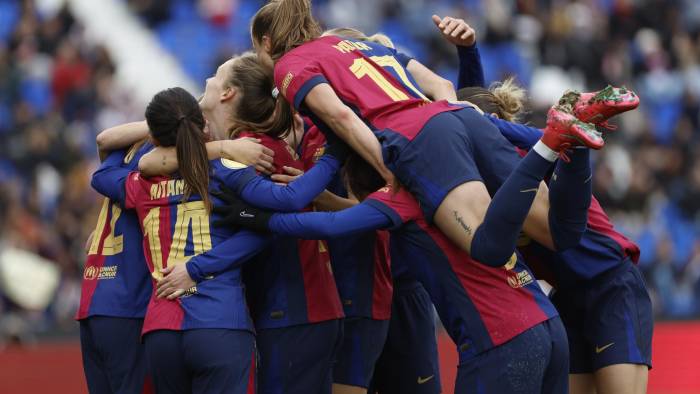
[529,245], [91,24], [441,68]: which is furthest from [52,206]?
[529,245]

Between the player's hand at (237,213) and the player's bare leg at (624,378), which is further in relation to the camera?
the player's bare leg at (624,378)

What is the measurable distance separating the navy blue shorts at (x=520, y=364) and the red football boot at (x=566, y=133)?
78cm

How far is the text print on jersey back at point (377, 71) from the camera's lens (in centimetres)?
505

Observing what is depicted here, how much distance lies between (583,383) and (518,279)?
1331 millimetres

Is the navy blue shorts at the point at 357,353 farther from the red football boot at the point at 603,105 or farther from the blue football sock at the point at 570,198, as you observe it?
the red football boot at the point at 603,105

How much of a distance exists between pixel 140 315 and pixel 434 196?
1.77 meters

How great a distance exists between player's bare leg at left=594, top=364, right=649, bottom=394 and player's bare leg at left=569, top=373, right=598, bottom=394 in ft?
0.72

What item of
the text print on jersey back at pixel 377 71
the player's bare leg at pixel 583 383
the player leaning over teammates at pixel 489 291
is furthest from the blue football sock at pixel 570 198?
the player's bare leg at pixel 583 383

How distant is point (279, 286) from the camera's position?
5.33m

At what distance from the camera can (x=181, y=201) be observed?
508 centimetres

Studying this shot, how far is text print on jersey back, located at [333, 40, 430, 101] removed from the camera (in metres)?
5.05

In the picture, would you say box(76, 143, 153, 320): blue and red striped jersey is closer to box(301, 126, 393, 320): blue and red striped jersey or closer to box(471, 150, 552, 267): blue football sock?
box(301, 126, 393, 320): blue and red striped jersey

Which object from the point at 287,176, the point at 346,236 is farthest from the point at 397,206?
the point at 287,176

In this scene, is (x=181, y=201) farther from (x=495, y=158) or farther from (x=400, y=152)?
(x=495, y=158)
